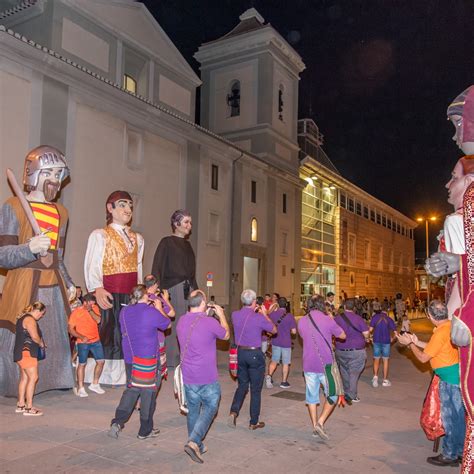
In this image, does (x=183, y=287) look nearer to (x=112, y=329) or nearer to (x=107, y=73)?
(x=112, y=329)

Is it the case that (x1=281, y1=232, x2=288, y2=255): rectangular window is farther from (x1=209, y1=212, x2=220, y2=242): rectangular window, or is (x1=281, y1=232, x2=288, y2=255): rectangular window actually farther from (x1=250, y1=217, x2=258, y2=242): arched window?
(x1=209, y1=212, x2=220, y2=242): rectangular window

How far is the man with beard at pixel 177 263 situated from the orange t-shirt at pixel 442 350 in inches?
184

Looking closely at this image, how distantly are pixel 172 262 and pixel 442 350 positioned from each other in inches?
194

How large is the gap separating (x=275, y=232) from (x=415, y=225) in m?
40.5

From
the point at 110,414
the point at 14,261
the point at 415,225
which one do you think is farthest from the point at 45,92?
the point at 415,225

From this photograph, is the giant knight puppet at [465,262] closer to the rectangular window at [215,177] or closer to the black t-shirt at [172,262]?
the black t-shirt at [172,262]

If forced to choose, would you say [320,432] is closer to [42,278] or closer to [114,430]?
[114,430]

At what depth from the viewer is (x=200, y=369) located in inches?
194

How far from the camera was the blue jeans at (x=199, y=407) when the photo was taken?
4.88 meters

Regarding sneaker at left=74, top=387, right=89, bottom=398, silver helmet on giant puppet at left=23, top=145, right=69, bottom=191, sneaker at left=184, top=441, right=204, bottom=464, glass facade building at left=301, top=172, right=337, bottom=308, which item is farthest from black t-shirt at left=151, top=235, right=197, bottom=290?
glass facade building at left=301, top=172, right=337, bottom=308

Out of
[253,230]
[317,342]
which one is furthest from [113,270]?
[253,230]

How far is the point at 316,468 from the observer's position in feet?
15.7

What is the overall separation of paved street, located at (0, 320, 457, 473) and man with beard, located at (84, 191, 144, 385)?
22.4 inches

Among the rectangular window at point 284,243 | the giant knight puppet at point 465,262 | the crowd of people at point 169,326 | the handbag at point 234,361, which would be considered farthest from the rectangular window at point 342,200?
the giant knight puppet at point 465,262
